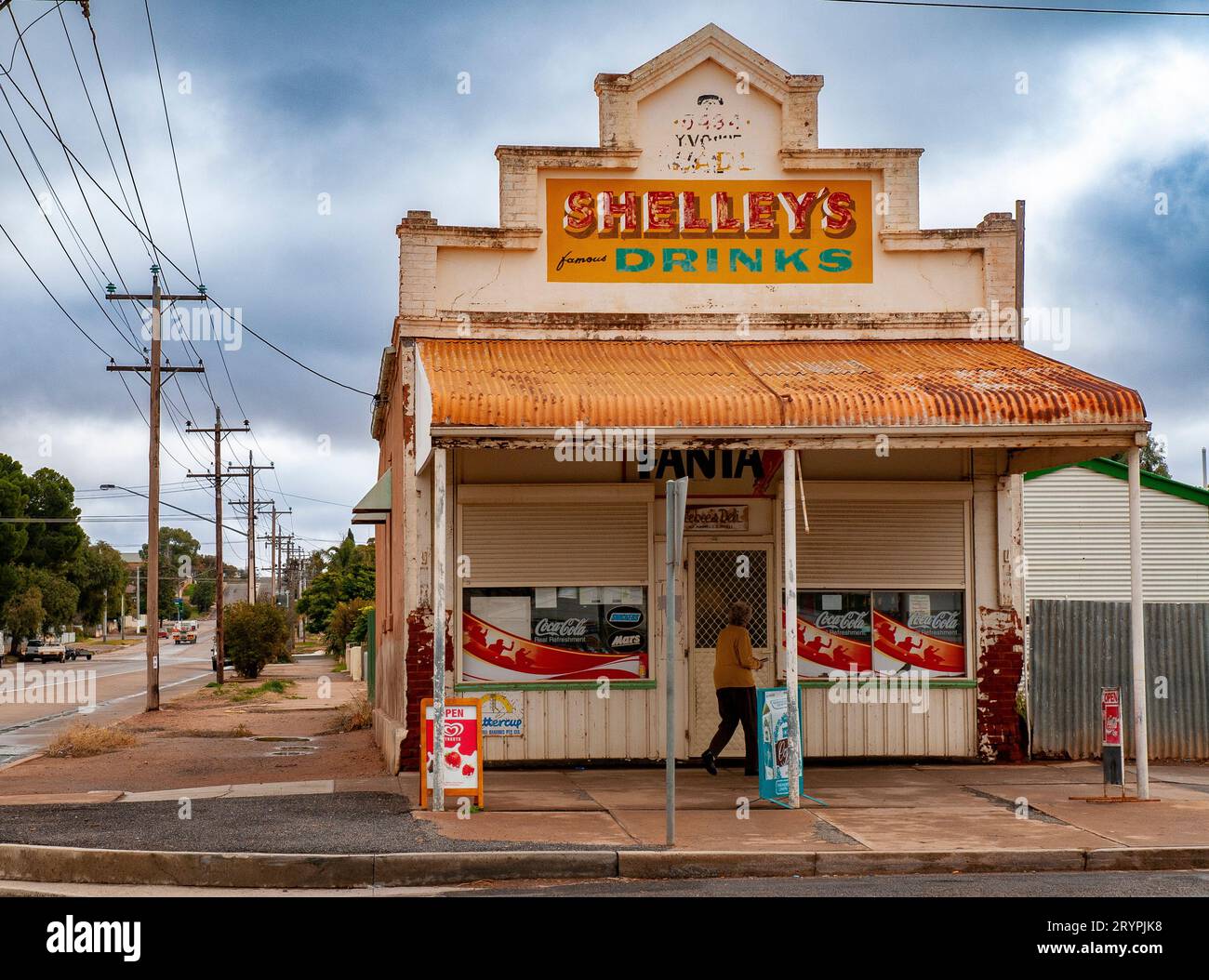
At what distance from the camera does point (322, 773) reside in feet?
50.8

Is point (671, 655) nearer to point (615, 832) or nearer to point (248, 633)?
point (615, 832)

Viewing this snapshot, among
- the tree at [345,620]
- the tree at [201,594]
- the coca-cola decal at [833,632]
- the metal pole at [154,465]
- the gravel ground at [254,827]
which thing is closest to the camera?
the gravel ground at [254,827]

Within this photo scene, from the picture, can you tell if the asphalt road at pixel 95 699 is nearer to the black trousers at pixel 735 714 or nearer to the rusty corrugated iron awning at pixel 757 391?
the rusty corrugated iron awning at pixel 757 391

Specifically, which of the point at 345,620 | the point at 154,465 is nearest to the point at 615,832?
the point at 154,465

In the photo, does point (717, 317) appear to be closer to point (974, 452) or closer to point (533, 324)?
point (533, 324)

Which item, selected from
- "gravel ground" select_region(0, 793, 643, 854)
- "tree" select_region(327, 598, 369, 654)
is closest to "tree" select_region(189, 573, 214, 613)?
"tree" select_region(327, 598, 369, 654)

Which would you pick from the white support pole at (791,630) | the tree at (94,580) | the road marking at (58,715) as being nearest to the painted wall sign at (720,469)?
the white support pole at (791,630)

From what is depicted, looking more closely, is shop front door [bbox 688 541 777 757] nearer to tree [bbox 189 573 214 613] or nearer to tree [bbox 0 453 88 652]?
tree [bbox 0 453 88 652]

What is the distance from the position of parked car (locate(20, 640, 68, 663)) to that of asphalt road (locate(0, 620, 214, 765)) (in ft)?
3.67

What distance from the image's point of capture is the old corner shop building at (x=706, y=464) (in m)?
14.2

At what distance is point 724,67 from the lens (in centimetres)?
1489

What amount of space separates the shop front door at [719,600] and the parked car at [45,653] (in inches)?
2588

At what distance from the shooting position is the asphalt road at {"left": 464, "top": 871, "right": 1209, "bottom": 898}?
8344 mm
